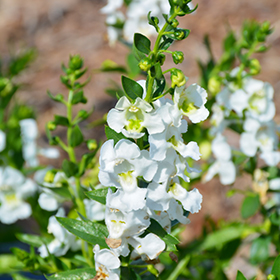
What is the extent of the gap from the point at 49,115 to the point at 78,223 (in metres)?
1.85

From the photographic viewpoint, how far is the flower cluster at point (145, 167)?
60cm

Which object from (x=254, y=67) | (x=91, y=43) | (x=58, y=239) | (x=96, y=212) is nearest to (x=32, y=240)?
(x=58, y=239)

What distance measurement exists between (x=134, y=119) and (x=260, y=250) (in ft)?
2.31

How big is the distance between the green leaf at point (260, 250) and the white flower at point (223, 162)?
19 cm

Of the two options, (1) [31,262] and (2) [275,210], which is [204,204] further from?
(1) [31,262]

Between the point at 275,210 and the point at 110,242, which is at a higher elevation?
the point at 110,242

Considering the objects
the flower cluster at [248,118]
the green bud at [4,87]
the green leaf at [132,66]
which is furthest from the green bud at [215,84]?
the green bud at [4,87]

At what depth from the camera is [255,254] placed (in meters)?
1.13

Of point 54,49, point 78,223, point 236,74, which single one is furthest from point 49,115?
point 78,223

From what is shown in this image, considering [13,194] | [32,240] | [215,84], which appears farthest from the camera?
[13,194]

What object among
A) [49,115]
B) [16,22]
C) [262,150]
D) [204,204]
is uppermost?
[262,150]

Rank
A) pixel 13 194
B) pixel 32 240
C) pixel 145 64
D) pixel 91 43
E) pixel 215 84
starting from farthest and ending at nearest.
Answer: pixel 91 43, pixel 13 194, pixel 215 84, pixel 32 240, pixel 145 64

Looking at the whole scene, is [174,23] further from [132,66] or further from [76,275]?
[132,66]

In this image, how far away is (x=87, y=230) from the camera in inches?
28.0
